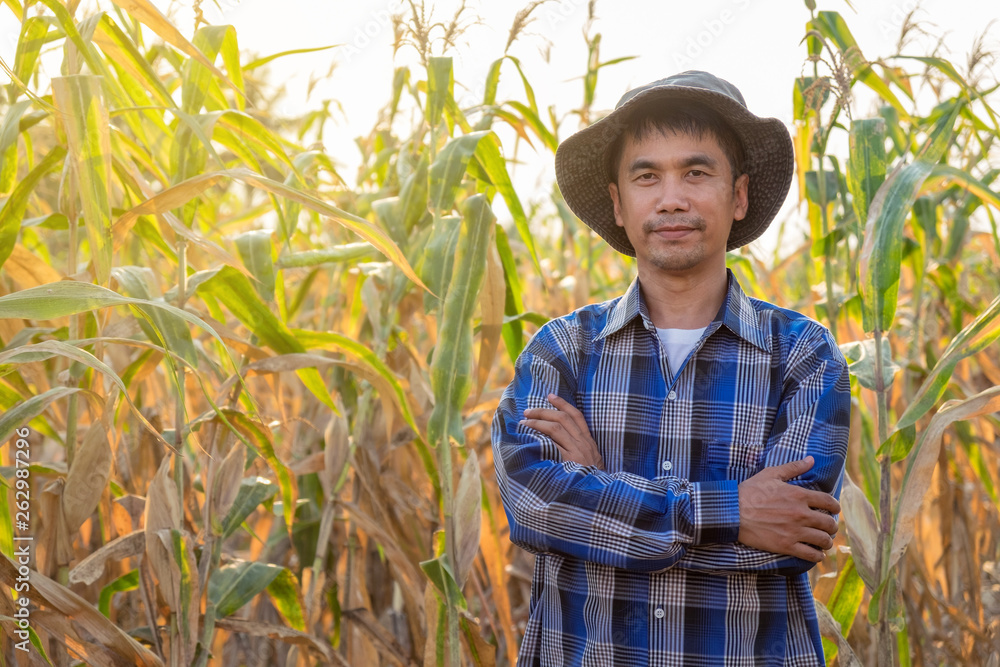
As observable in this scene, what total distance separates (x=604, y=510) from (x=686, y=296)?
0.46 m

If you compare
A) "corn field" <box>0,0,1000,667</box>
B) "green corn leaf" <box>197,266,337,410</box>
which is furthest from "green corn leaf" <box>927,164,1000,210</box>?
"green corn leaf" <box>197,266,337,410</box>

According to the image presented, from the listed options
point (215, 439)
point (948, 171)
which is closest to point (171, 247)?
point (215, 439)

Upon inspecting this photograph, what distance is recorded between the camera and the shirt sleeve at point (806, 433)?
123 centimetres

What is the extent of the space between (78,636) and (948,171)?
1826 millimetres

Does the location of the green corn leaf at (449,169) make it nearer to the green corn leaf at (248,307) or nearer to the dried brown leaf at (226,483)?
the green corn leaf at (248,307)

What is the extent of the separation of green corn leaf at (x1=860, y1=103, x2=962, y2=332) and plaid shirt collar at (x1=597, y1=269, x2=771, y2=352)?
0.83 ft

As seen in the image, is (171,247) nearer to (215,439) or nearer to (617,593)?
(215,439)

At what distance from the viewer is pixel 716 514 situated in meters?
1.21

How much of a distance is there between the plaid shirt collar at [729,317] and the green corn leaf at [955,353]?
0.32 metres

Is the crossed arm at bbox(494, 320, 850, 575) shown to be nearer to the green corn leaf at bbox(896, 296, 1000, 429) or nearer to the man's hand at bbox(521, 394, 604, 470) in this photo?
the man's hand at bbox(521, 394, 604, 470)

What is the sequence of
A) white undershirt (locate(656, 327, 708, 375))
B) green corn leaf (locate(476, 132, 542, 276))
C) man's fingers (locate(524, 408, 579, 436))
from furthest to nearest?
1. green corn leaf (locate(476, 132, 542, 276))
2. white undershirt (locate(656, 327, 708, 375))
3. man's fingers (locate(524, 408, 579, 436))

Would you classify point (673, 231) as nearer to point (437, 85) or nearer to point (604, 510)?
point (604, 510)

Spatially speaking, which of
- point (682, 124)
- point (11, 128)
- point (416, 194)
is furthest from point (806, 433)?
point (11, 128)

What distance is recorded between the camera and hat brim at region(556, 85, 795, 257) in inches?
56.9
